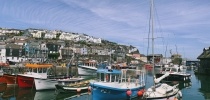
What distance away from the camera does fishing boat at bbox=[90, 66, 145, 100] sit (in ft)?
88.8

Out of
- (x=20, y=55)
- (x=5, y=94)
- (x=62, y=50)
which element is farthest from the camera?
(x=62, y=50)

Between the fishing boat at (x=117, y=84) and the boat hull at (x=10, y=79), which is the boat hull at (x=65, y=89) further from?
the boat hull at (x=10, y=79)

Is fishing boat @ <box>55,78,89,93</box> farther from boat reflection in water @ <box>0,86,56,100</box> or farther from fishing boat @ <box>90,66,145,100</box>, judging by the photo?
fishing boat @ <box>90,66,145,100</box>

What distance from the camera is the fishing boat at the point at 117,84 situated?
2708 cm

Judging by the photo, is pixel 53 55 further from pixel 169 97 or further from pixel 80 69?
pixel 169 97

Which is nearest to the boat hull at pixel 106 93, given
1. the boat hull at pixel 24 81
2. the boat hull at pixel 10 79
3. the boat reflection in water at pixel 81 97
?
the boat reflection in water at pixel 81 97

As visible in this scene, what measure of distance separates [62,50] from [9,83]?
9468 centimetres

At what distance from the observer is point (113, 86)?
28047mm

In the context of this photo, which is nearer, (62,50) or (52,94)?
(52,94)

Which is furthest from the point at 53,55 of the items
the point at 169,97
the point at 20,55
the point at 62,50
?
the point at 169,97

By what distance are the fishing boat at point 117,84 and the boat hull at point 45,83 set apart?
1031 centimetres

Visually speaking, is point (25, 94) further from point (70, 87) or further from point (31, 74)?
point (70, 87)

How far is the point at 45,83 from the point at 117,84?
12782mm

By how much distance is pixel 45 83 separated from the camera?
124ft
